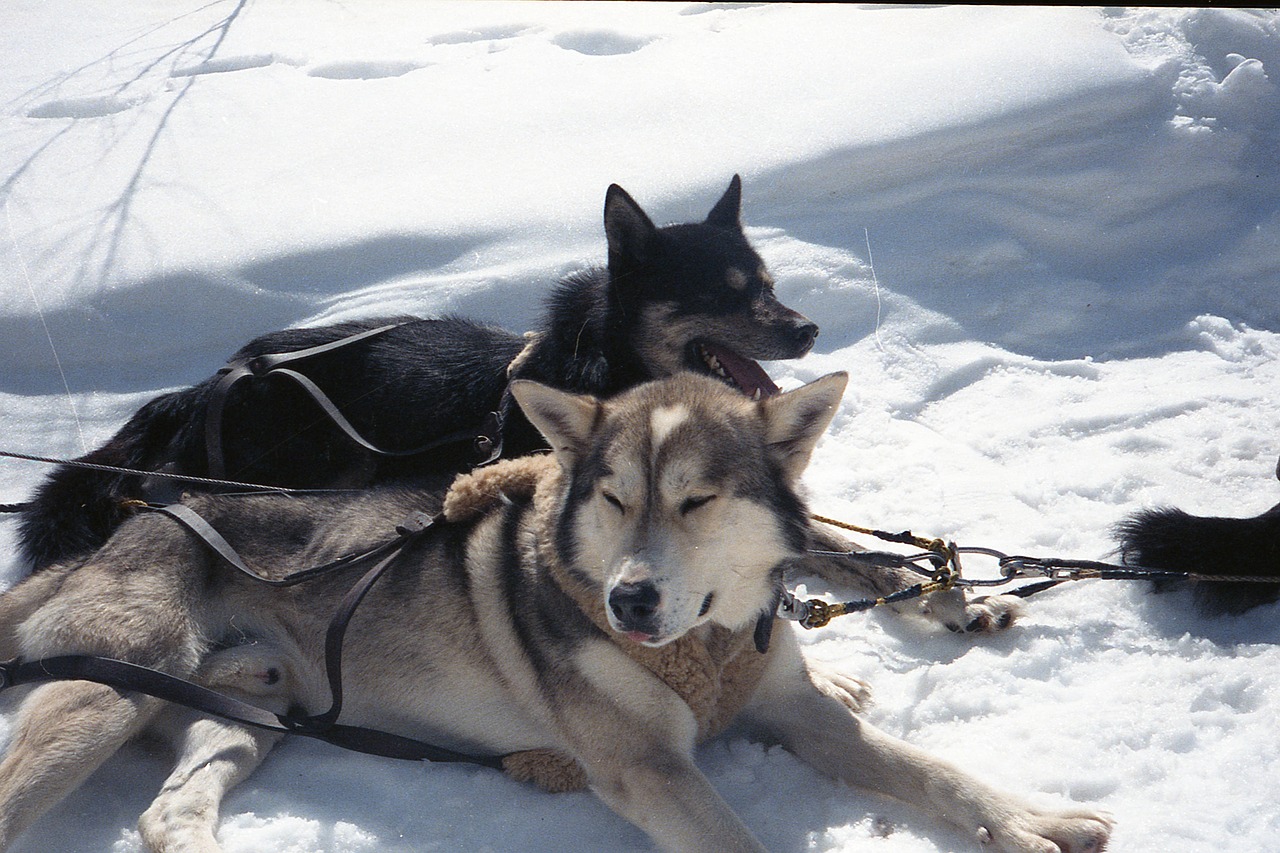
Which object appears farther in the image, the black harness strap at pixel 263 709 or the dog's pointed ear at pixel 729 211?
the dog's pointed ear at pixel 729 211

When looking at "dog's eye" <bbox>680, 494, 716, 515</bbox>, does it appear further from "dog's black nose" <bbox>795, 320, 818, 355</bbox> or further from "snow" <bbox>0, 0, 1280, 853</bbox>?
"dog's black nose" <bbox>795, 320, 818, 355</bbox>

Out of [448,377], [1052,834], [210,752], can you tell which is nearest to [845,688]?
[1052,834]

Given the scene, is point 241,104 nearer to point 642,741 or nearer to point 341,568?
point 341,568

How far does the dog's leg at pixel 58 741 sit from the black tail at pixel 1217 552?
339cm

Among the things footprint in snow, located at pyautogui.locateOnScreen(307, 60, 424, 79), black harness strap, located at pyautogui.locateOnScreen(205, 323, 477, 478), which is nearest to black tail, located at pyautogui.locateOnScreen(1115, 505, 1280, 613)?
black harness strap, located at pyautogui.locateOnScreen(205, 323, 477, 478)

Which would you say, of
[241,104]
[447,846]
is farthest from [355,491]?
[241,104]

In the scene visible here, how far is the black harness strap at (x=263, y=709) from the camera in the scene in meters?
2.90

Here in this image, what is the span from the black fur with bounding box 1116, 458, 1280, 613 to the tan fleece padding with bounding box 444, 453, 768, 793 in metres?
1.61

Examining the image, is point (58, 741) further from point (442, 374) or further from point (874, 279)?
point (874, 279)

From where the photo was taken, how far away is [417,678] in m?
3.15

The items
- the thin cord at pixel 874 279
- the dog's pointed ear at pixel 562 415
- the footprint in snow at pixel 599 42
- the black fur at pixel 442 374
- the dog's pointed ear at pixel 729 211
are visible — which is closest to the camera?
the dog's pointed ear at pixel 562 415

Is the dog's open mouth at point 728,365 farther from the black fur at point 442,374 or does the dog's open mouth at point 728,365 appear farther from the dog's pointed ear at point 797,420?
the dog's pointed ear at point 797,420

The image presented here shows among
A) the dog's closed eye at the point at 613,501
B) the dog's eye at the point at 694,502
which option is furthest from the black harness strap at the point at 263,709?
the dog's eye at the point at 694,502

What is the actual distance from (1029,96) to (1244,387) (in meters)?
2.73
